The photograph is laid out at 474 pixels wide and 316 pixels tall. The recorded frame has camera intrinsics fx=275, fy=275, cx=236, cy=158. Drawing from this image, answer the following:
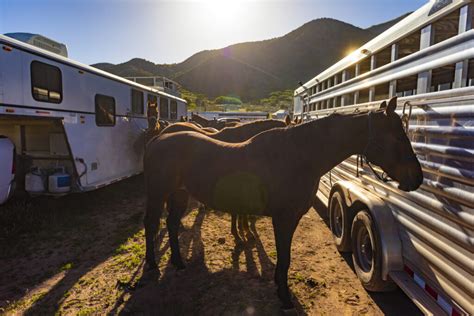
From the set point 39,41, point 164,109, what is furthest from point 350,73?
point 164,109

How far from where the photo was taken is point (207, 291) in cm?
368

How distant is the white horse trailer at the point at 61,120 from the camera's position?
4992 millimetres

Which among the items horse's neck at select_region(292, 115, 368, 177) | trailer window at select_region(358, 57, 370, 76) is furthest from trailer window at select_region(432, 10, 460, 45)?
trailer window at select_region(358, 57, 370, 76)

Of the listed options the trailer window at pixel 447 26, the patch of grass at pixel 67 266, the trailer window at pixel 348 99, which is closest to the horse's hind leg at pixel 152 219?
the patch of grass at pixel 67 266

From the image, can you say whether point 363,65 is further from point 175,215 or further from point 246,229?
point 175,215

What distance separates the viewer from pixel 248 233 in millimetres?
5320

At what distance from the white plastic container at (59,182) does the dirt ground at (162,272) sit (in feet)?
1.92

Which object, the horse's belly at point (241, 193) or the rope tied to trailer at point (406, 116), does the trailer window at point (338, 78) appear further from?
the horse's belly at point (241, 193)

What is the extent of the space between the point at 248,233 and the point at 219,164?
220cm

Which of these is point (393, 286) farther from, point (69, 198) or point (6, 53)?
point (69, 198)

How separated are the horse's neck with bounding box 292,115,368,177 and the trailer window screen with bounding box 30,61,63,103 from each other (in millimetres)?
5075

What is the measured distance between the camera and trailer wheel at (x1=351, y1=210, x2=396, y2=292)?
3.23 m

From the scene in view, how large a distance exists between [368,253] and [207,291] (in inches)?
87.8

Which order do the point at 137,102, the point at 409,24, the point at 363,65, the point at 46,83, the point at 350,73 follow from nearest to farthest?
the point at 409,24 → the point at 363,65 → the point at 350,73 → the point at 46,83 → the point at 137,102
